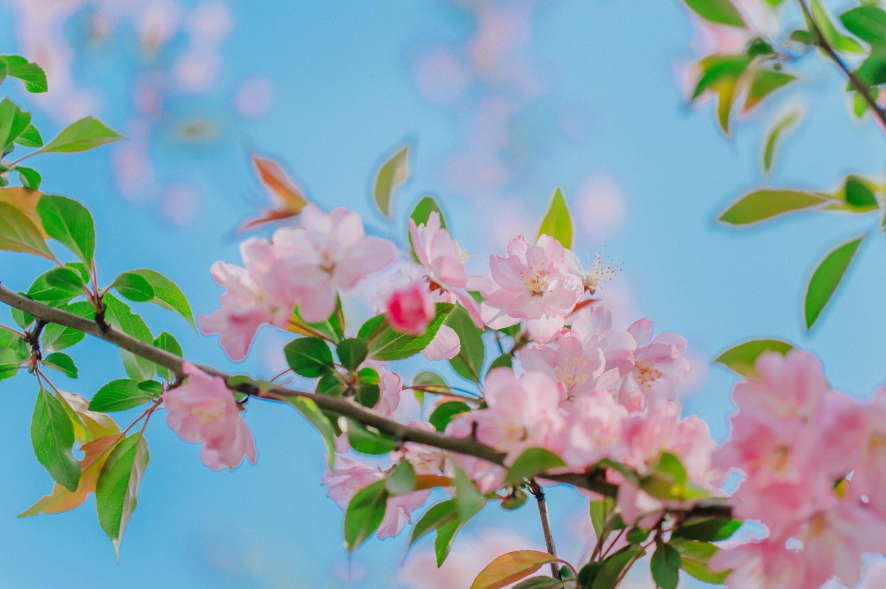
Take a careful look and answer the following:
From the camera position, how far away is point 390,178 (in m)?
0.59

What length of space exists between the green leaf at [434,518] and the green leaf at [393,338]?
0.46 feet

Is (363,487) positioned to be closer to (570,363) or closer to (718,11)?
(570,363)

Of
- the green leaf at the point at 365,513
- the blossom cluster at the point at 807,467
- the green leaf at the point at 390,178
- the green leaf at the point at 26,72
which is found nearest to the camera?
the blossom cluster at the point at 807,467

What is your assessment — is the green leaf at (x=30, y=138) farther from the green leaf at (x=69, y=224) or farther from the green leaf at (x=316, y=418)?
the green leaf at (x=316, y=418)

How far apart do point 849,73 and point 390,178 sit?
424 millimetres

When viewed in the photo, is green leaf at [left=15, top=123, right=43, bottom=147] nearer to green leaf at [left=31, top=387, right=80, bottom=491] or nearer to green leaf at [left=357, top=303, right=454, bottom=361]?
green leaf at [left=31, top=387, right=80, bottom=491]

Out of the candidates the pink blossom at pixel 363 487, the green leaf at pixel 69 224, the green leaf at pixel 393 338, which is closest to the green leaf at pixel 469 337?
the green leaf at pixel 393 338

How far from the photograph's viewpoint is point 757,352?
1.62 ft

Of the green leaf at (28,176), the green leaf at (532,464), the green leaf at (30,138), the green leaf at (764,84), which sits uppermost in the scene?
the green leaf at (764,84)

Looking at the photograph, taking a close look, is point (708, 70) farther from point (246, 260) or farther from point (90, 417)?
point (90, 417)

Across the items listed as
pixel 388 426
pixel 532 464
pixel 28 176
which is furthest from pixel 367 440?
pixel 28 176

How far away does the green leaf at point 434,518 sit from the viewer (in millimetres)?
522

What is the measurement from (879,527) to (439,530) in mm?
373

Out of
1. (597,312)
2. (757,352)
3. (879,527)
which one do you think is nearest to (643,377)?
(597,312)
